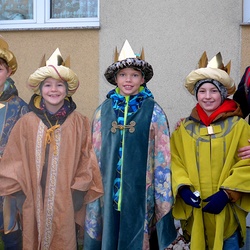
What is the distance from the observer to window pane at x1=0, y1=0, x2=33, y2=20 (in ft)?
21.2

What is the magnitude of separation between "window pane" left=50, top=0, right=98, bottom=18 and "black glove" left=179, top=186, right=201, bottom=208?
3362mm

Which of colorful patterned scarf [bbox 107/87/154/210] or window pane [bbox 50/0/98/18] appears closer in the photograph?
colorful patterned scarf [bbox 107/87/154/210]

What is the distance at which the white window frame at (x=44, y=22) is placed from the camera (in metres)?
6.20

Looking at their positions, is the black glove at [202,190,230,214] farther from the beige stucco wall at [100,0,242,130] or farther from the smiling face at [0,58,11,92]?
the beige stucco wall at [100,0,242,130]

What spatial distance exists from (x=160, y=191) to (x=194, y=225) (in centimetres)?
36

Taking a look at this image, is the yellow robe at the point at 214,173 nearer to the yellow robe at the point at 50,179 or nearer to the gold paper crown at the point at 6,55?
the yellow robe at the point at 50,179

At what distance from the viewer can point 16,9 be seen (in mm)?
6531

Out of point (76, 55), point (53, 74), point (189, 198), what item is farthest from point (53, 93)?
point (76, 55)

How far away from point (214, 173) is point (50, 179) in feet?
4.15

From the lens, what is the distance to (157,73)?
5922mm

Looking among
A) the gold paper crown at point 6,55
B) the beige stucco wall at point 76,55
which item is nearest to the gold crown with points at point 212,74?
the gold paper crown at point 6,55

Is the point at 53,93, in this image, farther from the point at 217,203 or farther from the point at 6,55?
the point at 217,203

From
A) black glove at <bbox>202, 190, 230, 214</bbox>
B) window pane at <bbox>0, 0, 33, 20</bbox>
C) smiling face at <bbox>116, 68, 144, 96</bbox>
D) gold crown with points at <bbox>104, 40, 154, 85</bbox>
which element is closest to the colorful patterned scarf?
smiling face at <bbox>116, 68, 144, 96</bbox>

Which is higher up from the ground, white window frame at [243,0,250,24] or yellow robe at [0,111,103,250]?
white window frame at [243,0,250,24]
